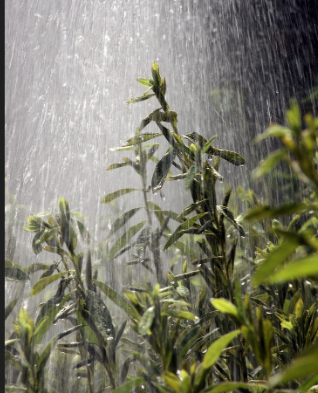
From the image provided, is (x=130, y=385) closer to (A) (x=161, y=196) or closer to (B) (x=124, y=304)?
(B) (x=124, y=304)

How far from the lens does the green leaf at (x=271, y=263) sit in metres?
0.27

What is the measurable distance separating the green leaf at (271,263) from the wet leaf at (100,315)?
39 centimetres

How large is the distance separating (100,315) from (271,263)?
16.1 inches

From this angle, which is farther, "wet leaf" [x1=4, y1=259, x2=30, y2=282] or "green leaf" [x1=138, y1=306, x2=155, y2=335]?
"wet leaf" [x1=4, y1=259, x2=30, y2=282]

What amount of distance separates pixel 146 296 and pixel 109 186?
1.27 meters

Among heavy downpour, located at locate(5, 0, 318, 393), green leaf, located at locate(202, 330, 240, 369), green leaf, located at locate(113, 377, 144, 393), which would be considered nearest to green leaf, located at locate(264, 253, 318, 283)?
heavy downpour, located at locate(5, 0, 318, 393)

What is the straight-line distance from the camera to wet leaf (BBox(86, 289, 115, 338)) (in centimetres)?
60

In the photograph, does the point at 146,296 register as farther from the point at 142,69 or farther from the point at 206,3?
the point at 206,3

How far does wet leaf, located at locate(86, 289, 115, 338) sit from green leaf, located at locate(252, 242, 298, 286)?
39 centimetres

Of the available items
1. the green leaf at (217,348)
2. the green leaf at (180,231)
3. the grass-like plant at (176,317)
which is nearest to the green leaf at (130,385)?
the grass-like plant at (176,317)

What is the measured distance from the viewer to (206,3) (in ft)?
10.3

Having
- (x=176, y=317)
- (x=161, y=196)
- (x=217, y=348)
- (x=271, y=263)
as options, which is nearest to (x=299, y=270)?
(x=271, y=263)

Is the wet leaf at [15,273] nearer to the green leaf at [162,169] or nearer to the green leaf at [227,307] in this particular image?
the green leaf at [162,169]

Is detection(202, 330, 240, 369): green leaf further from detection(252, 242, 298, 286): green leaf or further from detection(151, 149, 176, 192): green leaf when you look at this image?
detection(151, 149, 176, 192): green leaf
